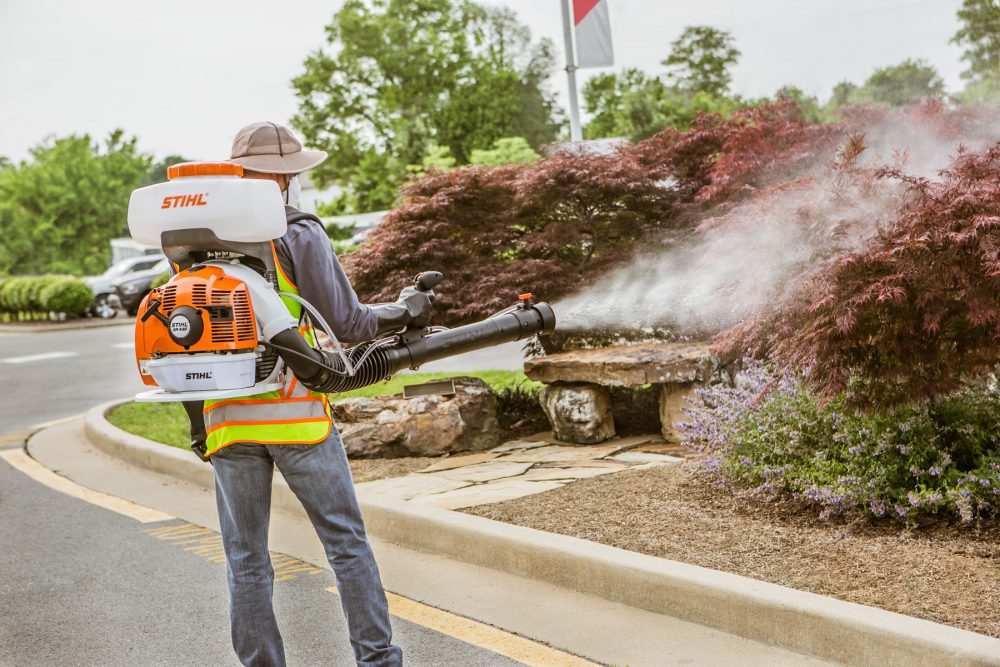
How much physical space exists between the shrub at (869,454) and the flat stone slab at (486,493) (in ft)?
3.26

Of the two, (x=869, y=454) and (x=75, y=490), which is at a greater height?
(x=869, y=454)

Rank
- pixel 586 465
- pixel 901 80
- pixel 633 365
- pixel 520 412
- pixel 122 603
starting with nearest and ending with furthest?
pixel 122 603, pixel 586 465, pixel 633 365, pixel 520 412, pixel 901 80

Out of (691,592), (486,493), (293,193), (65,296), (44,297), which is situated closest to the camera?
(293,193)

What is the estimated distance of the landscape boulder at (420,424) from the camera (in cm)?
701

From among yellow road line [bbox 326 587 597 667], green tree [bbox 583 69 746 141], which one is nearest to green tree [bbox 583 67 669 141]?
green tree [bbox 583 69 746 141]

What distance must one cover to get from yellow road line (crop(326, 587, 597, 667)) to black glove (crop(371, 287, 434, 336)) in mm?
1302

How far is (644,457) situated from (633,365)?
576 millimetres

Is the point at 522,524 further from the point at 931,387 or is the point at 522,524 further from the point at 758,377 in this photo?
the point at 931,387

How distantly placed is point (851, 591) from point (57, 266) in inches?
1824

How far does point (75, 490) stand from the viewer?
23.2 ft

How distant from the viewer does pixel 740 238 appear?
571 cm

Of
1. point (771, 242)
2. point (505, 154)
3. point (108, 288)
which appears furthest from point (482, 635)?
point (505, 154)

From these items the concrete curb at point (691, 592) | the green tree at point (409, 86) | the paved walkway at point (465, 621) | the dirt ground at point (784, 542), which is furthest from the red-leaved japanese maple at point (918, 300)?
the green tree at point (409, 86)

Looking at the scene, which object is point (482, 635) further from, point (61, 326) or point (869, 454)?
point (61, 326)
